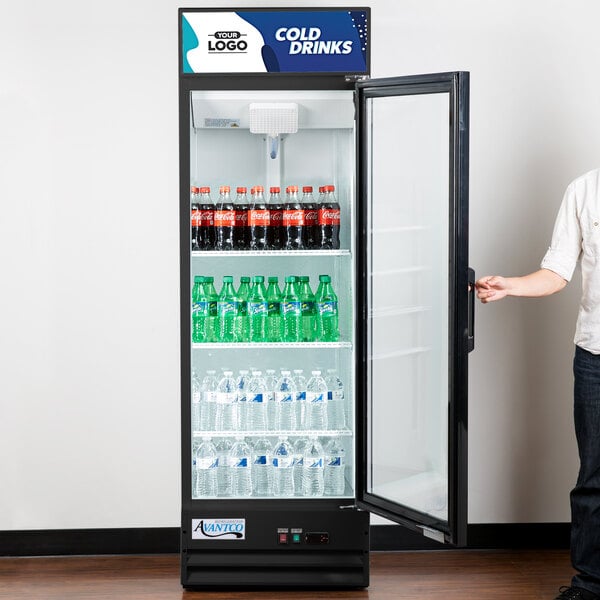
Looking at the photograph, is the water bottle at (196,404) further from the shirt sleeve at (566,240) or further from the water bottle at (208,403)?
the shirt sleeve at (566,240)

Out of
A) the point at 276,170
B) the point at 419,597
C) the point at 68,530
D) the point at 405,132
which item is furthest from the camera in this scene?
the point at 68,530

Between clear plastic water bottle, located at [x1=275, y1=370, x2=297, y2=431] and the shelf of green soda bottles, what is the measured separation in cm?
21

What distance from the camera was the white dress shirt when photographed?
2.85 metres

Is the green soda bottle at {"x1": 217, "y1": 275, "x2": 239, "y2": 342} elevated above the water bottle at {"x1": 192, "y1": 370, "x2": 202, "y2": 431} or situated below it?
above

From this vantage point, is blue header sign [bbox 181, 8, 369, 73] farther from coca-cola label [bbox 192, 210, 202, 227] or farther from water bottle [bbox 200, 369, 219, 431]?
water bottle [bbox 200, 369, 219, 431]

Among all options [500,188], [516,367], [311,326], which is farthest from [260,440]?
[500,188]

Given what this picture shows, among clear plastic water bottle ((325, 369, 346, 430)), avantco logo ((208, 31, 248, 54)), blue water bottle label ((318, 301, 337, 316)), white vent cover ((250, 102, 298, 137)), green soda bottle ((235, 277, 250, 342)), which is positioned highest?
avantco logo ((208, 31, 248, 54))

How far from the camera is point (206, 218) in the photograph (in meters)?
3.12

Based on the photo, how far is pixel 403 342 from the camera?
9.89 feet

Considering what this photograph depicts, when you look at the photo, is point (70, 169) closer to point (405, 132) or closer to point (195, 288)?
point (195, 288)

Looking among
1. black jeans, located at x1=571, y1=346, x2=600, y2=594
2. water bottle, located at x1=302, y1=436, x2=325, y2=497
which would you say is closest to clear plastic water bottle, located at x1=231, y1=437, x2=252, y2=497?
water bottle, located at x1=302, y1=436, x2=325, y2=497

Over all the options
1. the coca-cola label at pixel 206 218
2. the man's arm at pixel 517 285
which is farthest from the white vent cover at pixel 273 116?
the man's arm at pixel 517 285

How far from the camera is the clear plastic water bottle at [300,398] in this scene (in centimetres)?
323

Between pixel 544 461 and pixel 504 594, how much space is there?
82 centimetres
